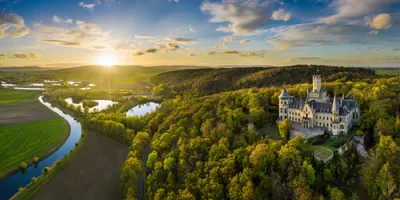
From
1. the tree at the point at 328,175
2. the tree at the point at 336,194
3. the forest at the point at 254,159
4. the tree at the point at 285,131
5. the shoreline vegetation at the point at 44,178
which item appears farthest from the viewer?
the tree at the point at 285,131

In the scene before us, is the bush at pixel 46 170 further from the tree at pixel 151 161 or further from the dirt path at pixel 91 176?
the tree at pixel 151 161

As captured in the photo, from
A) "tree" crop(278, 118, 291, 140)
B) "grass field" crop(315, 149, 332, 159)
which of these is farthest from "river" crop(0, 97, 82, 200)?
"grass field" crop(315, 149, 332, 159)

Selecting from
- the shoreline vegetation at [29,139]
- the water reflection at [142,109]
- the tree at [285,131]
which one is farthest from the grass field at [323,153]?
the water reflection at [142,109]

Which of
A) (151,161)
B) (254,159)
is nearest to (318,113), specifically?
(254,159)

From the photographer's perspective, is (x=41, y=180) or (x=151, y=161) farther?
(x=151, y=161)

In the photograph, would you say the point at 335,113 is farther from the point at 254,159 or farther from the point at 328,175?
the point at 254,159

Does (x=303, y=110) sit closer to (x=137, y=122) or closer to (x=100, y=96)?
(x=137, y=122)

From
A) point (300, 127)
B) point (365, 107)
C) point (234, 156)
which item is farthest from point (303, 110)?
point (234, 156)
